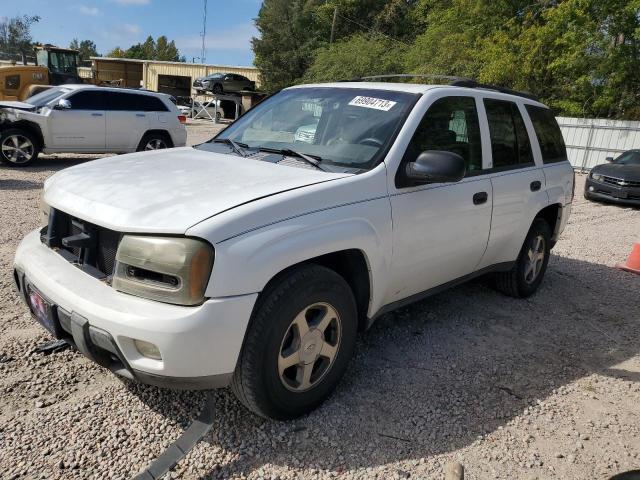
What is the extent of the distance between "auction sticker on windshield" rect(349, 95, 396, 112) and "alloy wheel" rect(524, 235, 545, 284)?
7.22 feet

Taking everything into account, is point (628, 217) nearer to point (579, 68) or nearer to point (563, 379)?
point (563, 379)

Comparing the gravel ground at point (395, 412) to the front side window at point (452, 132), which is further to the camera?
the front side window at point (452, 132)

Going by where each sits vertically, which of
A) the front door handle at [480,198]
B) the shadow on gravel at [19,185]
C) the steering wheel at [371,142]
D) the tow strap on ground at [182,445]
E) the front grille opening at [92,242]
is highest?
the steering wheel at [371,142]

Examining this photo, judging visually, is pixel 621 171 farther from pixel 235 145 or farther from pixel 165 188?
pixel 165 188

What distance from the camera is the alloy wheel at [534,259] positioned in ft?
16.0

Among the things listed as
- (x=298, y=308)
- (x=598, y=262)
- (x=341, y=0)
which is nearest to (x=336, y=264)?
(x=298, y=308)

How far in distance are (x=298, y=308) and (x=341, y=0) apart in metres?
45.9

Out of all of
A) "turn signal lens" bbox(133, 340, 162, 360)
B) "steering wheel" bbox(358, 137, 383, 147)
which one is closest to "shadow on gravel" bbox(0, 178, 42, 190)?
"steering wheel" bbox(358, 137, 383, 147)

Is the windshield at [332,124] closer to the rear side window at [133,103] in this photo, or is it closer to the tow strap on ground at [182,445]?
the tow strap on ground at [182,445]

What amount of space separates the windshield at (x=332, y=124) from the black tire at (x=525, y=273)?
2065mm

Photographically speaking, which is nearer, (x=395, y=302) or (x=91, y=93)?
(x=395, y=302)

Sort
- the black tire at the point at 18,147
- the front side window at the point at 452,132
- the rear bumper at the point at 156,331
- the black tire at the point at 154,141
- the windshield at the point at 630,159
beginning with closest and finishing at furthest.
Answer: the rear bumper at the point at 156,331 → the front side window at the point at 452,132 → the black tire at the point at 18,147 → the black tire at the point at 154,141 → the windshield at the point at 630,159

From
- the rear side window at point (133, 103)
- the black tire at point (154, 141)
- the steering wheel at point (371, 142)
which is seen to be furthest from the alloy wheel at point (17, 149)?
the steering wheel at point (371, 142)

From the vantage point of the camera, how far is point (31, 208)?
738cm
